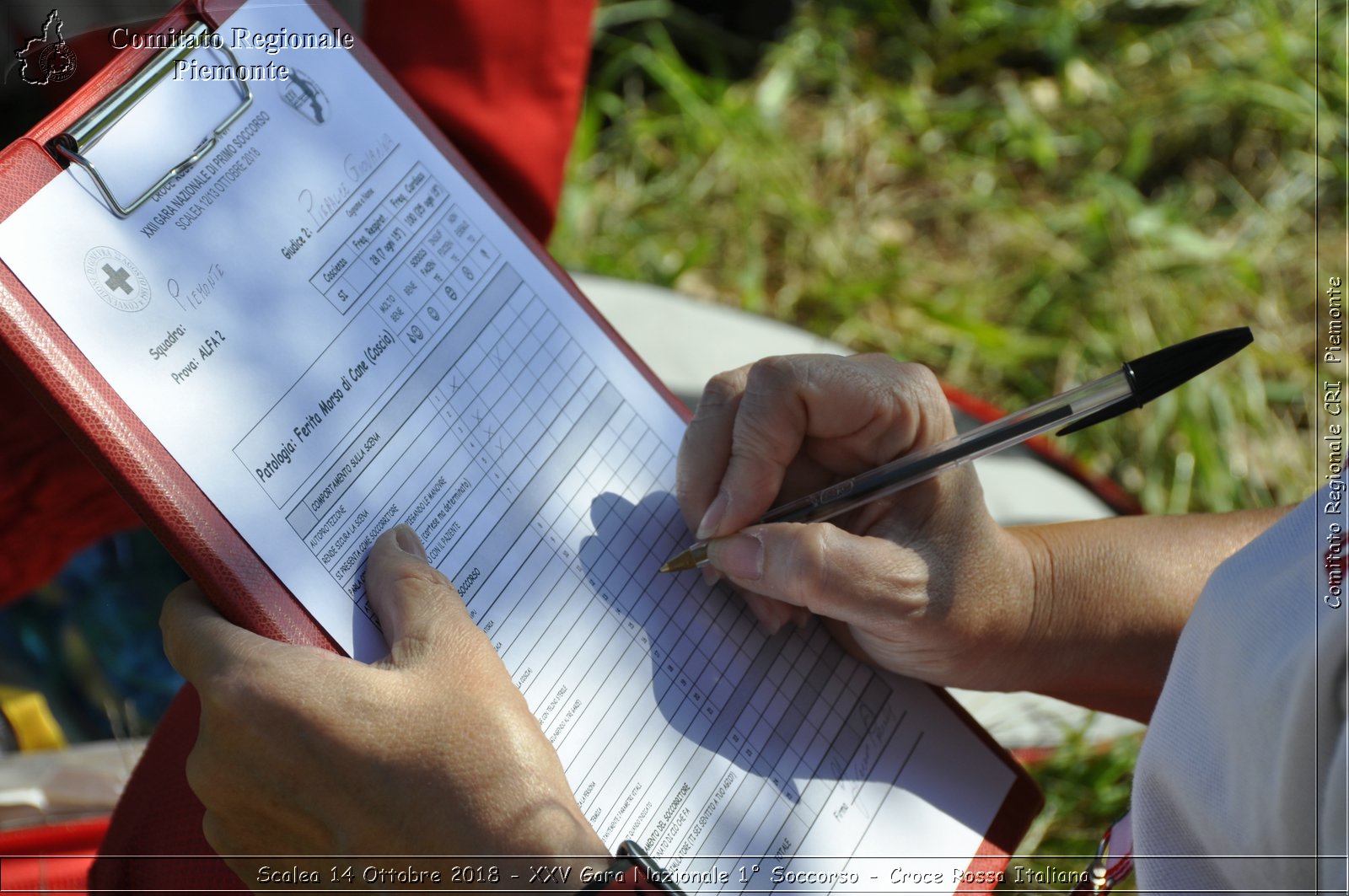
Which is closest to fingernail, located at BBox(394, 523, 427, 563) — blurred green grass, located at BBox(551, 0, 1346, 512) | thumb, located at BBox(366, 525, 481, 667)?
thumb, located at BBox(366, 525, 481, 667)

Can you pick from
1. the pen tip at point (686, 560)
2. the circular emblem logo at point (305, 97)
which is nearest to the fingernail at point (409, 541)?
the pen tip at point (686, 560)

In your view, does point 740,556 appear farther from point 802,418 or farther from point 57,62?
point 57,62

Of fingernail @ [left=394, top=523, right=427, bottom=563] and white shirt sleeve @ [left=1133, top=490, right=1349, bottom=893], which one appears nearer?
white shirt sleeve @ [left=1133, top=490, right=1349, bottom=893]

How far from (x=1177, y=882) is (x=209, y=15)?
848 mm

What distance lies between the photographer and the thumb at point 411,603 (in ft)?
2.04

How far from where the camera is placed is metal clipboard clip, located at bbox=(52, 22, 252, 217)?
61cm

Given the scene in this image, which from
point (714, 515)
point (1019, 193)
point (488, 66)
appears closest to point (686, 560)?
point (714, 515)

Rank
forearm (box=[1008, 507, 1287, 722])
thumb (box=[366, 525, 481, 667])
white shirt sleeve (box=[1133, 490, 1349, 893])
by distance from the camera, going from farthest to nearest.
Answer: forearm (box=[1008, 507, 1287, 722]) → thumb (box=[366, 525, 481, 667]) → white shirt sleeve (box=[1133, 490, 1349, 893])

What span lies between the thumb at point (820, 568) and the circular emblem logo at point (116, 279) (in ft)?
Answer: 1.37

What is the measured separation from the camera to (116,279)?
613 millimetres

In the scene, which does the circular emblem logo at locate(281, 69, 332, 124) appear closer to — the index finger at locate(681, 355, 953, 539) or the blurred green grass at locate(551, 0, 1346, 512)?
the index finger at locate(681, 355, 953, 539)

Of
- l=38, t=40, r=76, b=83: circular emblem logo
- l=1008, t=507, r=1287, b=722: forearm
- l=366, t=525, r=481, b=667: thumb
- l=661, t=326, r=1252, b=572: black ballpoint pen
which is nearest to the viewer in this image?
l=366, t=525, r=481, b=667: thumb

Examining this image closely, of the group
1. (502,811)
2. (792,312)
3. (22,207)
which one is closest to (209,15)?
(22,207)

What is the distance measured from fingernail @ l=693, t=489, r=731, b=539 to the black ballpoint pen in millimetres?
12
